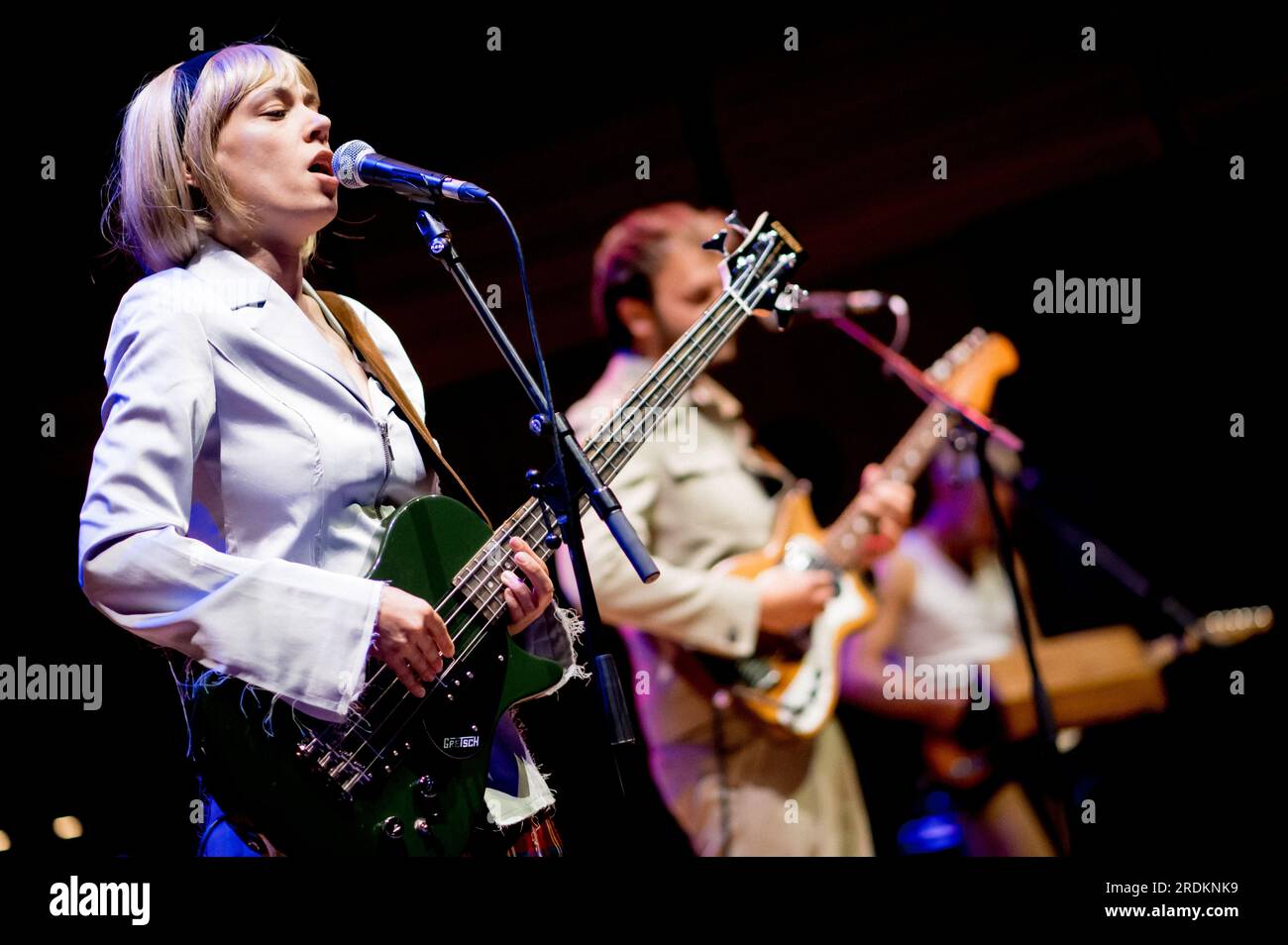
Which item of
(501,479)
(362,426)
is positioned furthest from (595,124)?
(362,426)

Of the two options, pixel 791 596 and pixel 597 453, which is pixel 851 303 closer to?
pixel 791 596

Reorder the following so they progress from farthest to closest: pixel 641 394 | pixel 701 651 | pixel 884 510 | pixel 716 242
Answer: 1. pixel 884 510
2. pixel 701 651
3. pixel 716 242
4. pixel 641 394

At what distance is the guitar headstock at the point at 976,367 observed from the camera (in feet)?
12.3

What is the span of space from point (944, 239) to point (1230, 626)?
148cm

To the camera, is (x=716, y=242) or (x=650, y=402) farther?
(x=716, y=242)

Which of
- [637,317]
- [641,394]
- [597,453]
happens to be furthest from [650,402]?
[637,317]

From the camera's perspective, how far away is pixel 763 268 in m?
2.60

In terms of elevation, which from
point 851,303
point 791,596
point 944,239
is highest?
point 944,239

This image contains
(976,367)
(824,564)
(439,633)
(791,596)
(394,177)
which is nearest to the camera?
(439,633)

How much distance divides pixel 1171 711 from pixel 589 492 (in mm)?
2566

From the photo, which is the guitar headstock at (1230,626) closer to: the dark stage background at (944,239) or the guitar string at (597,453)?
the dark stage background at (944,239)

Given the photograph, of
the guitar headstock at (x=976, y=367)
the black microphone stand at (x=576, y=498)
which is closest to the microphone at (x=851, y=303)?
the guitar headstock at (x=976, y=367)
